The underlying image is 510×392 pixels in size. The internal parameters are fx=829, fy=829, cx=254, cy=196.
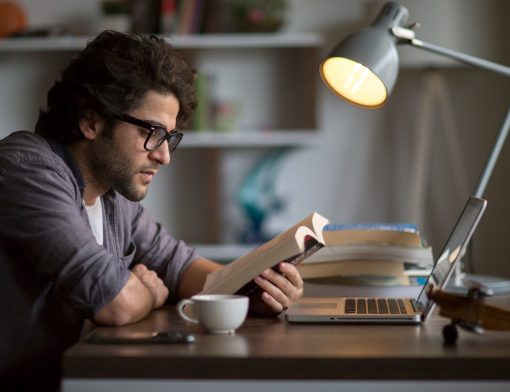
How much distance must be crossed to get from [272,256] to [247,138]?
7.19 feet

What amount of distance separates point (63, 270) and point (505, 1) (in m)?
2.92

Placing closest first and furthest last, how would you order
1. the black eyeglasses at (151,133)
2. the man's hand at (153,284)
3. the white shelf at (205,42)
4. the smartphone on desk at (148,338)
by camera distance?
the smartphone on desk at (148,338) → the man's hand at (153,284) → the black eyeglasses at (151,133) → the white shelf at (205,42)

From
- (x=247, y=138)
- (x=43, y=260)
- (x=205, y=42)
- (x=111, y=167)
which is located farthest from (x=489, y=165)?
(x=205, y=42)

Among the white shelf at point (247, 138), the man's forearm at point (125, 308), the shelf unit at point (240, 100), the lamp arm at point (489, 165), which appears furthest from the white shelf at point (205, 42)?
the man's forearm at point (125, 308)

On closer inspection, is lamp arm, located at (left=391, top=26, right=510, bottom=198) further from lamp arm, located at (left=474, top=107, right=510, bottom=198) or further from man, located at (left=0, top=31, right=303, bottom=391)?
man, located at (left=0, top=31, right=303, bottom=391)

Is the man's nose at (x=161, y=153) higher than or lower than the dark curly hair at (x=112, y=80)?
lower

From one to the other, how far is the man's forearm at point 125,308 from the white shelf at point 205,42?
224 cm

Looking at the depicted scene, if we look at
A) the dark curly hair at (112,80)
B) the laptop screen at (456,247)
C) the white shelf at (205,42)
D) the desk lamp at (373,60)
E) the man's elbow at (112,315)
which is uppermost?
the white shelf at (205,42)

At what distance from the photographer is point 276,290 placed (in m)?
1.50

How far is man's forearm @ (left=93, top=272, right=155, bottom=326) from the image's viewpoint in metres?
1.41

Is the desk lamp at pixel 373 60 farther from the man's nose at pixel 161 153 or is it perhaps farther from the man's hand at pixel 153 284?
the man's hand at pixel 153 284

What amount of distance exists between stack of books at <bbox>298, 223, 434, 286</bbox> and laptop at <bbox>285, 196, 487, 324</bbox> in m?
0.17

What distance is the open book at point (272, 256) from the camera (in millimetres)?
1391

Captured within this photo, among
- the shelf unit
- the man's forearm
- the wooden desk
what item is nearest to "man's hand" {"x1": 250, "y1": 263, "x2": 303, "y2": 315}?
the man's forearm
